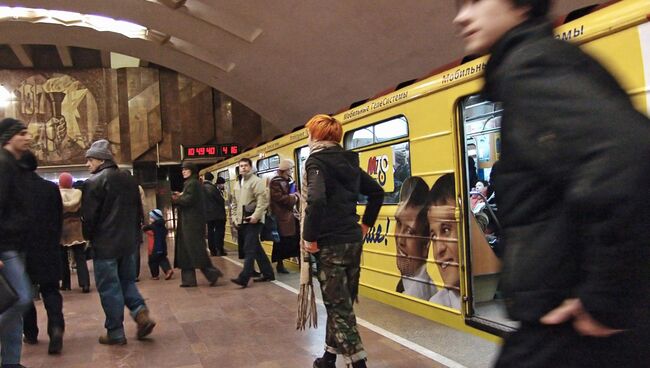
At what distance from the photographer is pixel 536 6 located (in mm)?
1299

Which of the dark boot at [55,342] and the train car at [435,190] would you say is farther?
the dark boot at [55,342]

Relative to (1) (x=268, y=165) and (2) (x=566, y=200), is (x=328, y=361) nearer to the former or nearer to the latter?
(2) (x=566, y=200)

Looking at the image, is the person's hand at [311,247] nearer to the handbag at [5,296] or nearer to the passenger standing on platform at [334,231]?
the passenger standing on platform at [334,231]

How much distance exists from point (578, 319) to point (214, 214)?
36.1ft

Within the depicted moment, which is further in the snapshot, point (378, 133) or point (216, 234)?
point (216, 234)

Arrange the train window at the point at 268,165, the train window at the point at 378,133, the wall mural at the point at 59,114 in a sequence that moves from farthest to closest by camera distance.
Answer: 1. the wall mural at the point at 59,114
2. the train window at the point at 268,165
3. the train window at the point at 378,133

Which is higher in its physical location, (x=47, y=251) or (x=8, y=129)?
(x=8, y=129)

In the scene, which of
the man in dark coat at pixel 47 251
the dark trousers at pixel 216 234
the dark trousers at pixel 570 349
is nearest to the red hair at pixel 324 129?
the dark trousers at pixel 570 349

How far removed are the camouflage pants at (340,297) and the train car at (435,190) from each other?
4.67 ft

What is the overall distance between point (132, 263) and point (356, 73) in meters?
13.0

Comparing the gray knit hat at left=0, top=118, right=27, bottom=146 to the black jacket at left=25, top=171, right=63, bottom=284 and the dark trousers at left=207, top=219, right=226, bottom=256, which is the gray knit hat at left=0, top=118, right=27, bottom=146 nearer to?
the black jacket at left=25, top=171, right=63, bottom=284

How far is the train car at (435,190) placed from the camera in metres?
4.29

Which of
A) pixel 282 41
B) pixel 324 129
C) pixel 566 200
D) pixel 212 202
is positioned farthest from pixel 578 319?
pixel 282 41

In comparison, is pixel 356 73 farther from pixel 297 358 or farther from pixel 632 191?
pixel 632 191
